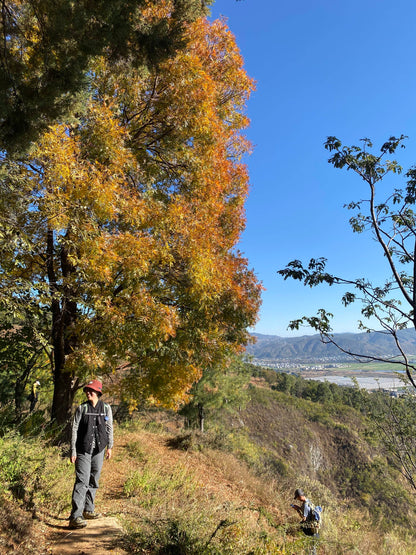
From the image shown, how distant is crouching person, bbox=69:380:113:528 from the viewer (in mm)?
3746

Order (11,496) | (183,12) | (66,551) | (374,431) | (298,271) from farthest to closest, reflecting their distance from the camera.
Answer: (374,431)
(298,271)
(183,12)
(11,496)
(66,551)

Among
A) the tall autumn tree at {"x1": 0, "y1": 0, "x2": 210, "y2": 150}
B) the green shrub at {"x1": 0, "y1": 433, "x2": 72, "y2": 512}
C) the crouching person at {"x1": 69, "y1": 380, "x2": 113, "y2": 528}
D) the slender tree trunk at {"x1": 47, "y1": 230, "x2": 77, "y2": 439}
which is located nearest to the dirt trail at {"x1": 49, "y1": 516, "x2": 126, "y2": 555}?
the crouching person at {"x1": 69, "y1": 380, "x2": 113, "y2": 528}

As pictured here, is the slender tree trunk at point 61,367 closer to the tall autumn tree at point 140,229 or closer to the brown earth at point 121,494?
the tall autumn tree at point 140,229

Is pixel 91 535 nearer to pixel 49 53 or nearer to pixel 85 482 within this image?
pixel 85 482

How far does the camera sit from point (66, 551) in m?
3.11

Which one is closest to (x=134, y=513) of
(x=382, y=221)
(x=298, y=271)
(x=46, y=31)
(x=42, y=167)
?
(x=42, y=167)

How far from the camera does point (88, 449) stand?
389 centimetres

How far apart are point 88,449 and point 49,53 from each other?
5449 mm

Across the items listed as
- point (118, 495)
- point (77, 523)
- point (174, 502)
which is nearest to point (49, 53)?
point (77, 523)

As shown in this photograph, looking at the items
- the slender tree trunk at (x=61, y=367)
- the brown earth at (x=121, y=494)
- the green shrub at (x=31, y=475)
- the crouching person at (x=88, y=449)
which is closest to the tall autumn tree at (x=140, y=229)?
the slender tree trunk at (x=61, y=367)

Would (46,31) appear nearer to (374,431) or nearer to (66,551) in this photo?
(66,551)

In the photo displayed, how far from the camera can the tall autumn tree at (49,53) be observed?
411 cm

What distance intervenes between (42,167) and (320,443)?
67.2m

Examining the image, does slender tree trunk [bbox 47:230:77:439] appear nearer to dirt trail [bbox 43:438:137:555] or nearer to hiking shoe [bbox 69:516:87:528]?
dirt trail [bbox 43:438:137:555]
